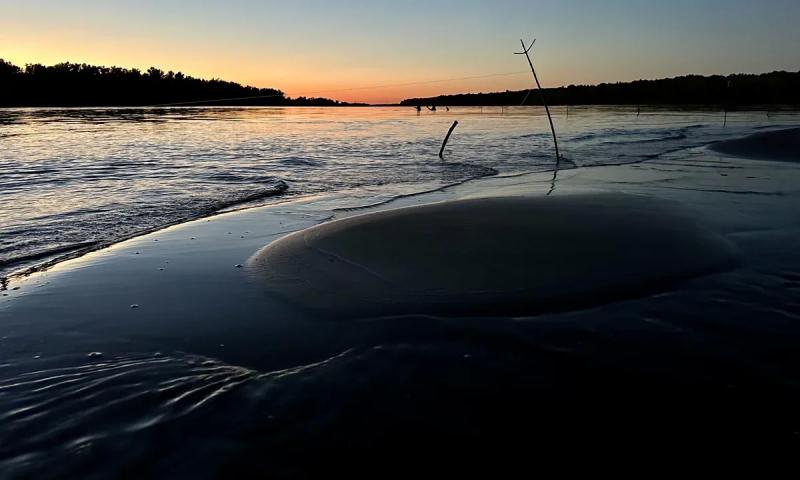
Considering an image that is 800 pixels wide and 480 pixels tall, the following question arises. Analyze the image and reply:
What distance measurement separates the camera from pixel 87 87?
13112 cm

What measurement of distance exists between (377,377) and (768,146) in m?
25.1

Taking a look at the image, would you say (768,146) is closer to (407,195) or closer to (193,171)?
(407,195)

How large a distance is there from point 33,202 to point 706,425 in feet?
46.2

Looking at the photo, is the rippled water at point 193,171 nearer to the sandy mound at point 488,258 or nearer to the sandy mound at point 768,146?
the sandy mound at point 768,146

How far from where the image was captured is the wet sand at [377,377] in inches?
117

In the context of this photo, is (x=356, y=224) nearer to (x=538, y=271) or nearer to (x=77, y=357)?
(x=538, y=271)

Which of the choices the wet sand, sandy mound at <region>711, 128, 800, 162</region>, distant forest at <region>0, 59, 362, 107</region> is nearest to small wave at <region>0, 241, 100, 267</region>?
the wet sand

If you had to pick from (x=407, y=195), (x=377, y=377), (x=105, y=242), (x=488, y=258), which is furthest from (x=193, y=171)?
(x=377, y=377)

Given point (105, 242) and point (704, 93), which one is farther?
point (704, 93)

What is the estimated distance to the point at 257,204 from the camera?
1258 centimetres

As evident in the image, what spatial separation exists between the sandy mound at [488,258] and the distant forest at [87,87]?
4277 inches

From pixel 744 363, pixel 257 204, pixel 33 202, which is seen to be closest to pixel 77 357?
pixel 744 363

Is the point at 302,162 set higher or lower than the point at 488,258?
higher

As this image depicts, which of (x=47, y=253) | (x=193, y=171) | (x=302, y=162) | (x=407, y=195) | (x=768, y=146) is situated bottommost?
(x=47, y=253)
